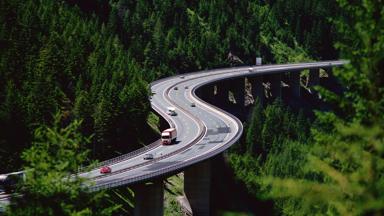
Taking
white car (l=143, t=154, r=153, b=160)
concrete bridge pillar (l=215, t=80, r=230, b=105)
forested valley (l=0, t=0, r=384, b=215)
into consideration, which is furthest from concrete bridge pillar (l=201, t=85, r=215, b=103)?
white car (l=143, t=154, r=153, b=160)

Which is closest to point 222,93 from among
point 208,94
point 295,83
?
point 208,94

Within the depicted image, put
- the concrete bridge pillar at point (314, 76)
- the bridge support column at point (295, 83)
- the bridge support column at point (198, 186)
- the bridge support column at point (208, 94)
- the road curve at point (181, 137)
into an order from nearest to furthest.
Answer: the road curve at point (181, 137), the bridge support column at point (198, 186), the bridge support column at point (208, 94), the bridge support column at point (295, 83), the concrete bridge pillar at point (314, 76)

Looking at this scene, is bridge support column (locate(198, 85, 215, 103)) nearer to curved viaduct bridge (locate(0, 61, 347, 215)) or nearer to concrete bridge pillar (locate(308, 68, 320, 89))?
curved viaduct bridge (locate(0, 61, 347, 215))

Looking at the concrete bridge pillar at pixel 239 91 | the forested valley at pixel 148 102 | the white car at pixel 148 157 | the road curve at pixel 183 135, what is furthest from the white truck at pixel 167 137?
the concrete bridge pillar at pixel 239 91

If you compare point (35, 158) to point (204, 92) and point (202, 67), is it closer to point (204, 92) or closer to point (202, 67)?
point (204, 92)

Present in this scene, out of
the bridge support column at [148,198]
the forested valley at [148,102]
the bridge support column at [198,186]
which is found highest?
the forested valley at [148,102]

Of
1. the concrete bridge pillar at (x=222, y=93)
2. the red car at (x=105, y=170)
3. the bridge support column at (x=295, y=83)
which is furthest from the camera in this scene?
the bridge support column at (x=295, y=83)

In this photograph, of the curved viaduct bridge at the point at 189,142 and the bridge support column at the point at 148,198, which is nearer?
the curved viaduct bridge at the point at 189,142

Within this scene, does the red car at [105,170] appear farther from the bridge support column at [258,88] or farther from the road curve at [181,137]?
the bridge support column at [258,88]
